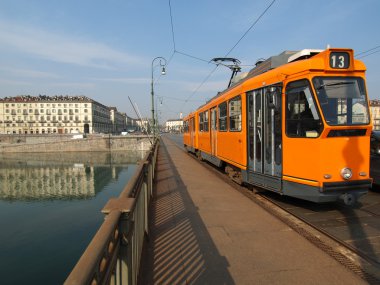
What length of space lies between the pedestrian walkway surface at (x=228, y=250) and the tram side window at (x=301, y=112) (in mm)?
1798

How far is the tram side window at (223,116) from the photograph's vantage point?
10.5 metres

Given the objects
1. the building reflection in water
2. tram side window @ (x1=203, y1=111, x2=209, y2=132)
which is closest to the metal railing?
tram side window @ (x1=203, y1=111, x2=209, y2=132)

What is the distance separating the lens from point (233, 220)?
238 inches

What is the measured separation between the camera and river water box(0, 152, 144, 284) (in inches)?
706

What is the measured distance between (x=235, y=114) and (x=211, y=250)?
5.35 m

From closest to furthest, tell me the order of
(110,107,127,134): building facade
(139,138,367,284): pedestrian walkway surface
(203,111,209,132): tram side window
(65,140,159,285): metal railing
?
(65,140,159,285): metal railing, (139,138,367,284): pedestrian walkway surface, (203,111,209,132): tram side window, (110,107,127,134): building facade

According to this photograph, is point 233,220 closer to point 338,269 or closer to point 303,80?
point 338,269

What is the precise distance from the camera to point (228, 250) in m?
4.51

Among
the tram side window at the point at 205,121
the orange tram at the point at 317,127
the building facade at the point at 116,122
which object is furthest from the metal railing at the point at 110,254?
the building facade at the point at 116,122

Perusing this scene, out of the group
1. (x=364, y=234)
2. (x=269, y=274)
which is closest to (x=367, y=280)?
(x=269, y=274)

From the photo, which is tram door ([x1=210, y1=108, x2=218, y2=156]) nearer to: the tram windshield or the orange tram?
the orange tram

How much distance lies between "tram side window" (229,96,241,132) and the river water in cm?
1323

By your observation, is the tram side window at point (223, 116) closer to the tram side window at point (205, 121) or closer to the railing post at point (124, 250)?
the tram side window at point (205, 121)

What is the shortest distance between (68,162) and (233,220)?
237 feet
